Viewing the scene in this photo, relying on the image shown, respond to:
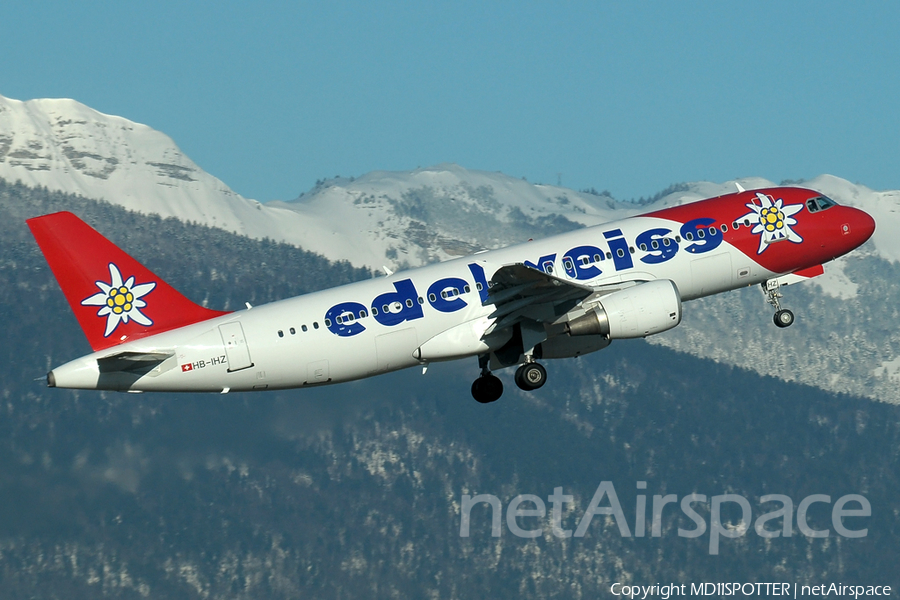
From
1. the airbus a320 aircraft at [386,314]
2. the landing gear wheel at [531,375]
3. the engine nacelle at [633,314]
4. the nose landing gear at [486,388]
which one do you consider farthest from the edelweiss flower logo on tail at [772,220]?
the nose landing gear at [486,388]

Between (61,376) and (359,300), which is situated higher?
(359,300)

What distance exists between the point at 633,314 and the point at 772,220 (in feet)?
31.0

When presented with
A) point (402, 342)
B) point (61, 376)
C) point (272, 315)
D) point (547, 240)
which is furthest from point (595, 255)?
point (61, 376)

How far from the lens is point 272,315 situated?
5175cm

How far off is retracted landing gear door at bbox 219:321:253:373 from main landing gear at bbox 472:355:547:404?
961 cm

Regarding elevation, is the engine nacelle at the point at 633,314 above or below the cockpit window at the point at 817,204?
below

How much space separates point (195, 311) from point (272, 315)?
3569mm

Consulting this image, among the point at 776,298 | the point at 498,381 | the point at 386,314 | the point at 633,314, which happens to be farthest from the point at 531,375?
the point at 776,298

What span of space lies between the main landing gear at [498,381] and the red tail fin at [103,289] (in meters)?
12.0

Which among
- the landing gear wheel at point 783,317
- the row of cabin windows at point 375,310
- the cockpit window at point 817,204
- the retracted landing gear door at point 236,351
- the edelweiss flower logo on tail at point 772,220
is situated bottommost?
the retracted landing gear door at point 236,351

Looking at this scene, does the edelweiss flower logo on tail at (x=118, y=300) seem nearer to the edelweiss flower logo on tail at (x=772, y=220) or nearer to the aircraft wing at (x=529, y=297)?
the aircraft wing at (x=529, y=297)

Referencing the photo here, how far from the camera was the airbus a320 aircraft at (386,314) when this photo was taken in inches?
2016

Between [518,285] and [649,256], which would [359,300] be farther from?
[649,256]

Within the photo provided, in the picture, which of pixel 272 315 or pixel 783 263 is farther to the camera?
pixel 783 263
